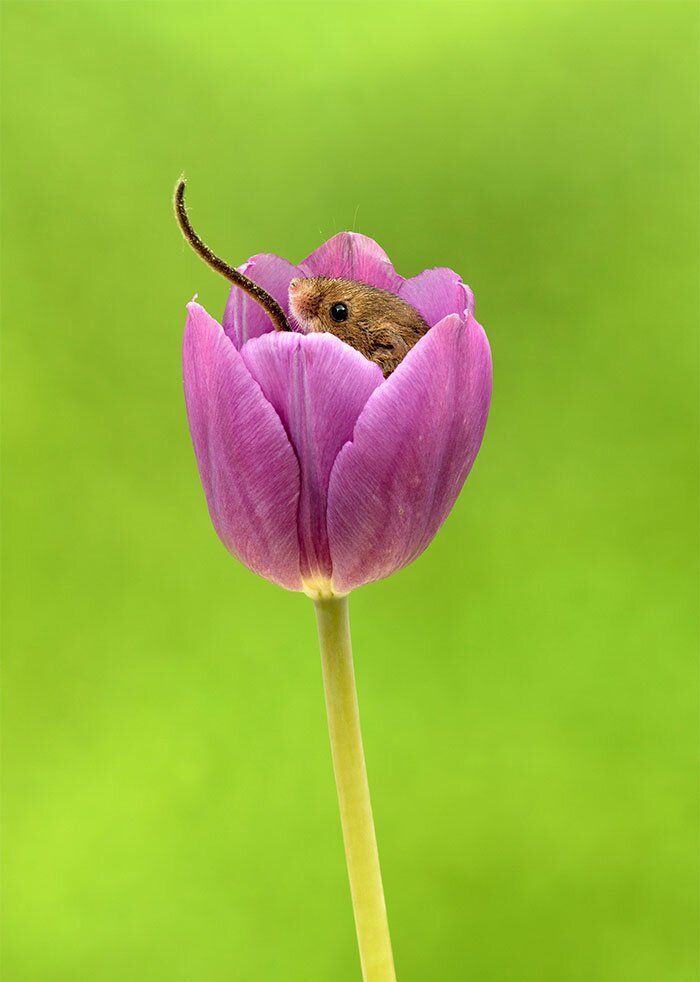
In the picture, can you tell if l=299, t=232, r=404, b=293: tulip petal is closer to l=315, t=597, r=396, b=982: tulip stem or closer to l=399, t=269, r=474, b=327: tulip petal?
l=399, t=269, r=474, b=327: tulip petal

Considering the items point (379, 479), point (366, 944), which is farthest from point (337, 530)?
point (366, 944)

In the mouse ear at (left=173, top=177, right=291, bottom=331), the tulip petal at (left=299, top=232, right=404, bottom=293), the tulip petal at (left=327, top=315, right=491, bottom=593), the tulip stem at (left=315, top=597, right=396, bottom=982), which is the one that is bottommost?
the tulip stem at (left=315, top=597, right=396, bottom=982)

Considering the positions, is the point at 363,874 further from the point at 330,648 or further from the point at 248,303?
the point at 248,303

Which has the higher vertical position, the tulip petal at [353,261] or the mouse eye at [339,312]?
the tulip petal at [353,261]

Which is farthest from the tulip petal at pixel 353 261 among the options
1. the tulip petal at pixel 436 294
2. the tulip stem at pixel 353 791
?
the tulip stem at pixel 353 791

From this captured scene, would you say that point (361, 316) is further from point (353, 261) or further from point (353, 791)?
point (353, 791)

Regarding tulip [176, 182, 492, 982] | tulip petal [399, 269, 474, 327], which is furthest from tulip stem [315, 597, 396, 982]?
tulip petal [399, 269, 474, 327]

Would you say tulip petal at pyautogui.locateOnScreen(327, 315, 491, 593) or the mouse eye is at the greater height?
the mouse eye

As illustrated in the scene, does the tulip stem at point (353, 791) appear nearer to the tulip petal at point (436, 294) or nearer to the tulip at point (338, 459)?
the tulip at point (338, 459)

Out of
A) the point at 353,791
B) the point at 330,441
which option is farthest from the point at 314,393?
the point at 353,791
